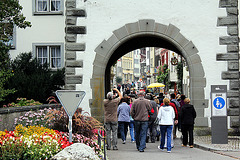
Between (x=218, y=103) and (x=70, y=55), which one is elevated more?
(x=70, y=55)

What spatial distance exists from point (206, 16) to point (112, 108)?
558 cm

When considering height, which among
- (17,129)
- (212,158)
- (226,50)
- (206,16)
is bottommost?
(212,158)

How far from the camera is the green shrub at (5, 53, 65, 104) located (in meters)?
18.6

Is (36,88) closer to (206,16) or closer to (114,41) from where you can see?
(114,41)

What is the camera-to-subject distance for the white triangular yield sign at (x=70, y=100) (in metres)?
10.2

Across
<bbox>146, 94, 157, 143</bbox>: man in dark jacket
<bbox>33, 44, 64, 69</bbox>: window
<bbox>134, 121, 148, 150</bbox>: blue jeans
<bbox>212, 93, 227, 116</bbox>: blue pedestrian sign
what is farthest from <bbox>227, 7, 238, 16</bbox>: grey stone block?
<bbox>33, 44, 64, 69</bbox>: window

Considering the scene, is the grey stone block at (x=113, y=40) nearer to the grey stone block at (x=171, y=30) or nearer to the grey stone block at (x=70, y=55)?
the grey stone block at (x=70, y=55)

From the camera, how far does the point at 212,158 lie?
12.3m

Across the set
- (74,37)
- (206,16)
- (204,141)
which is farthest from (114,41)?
(204,141)

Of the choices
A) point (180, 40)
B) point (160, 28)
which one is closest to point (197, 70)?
point (180, 40)

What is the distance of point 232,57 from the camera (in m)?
17.4

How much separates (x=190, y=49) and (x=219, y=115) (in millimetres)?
3243

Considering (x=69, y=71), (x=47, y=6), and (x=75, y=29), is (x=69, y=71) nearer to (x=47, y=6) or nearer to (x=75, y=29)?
(x=75, y=29)

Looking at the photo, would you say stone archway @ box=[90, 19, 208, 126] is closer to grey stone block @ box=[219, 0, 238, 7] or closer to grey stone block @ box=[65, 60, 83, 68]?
grey stone block @ box=[65, 60, 83, 68]
